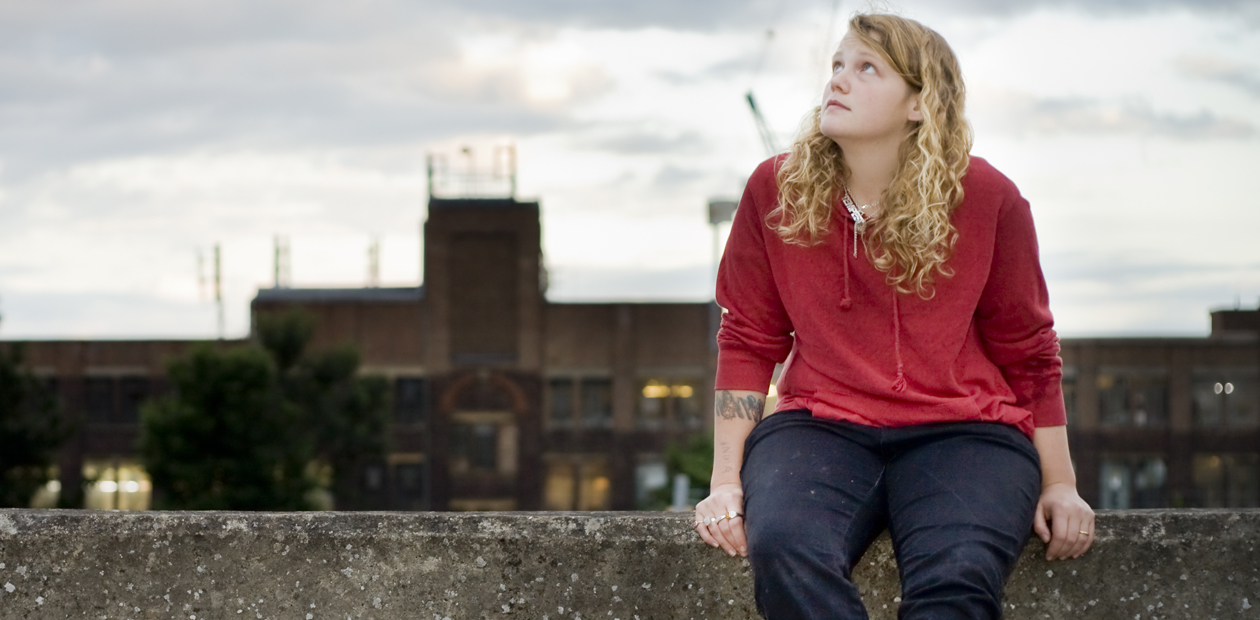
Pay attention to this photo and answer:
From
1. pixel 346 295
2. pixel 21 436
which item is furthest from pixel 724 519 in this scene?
pixel 346 295

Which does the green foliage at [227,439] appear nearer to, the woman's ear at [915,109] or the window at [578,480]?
the window at [578,480]

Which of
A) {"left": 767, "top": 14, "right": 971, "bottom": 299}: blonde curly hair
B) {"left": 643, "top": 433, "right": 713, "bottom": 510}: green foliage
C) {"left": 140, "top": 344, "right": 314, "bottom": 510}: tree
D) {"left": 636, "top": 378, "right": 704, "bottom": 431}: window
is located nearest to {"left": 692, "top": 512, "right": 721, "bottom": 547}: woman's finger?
{"left": 767, "top": 14, "right": 971, "bottom": 299}: blonde curly hair

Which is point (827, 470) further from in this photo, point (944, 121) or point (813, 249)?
point (944, 121)

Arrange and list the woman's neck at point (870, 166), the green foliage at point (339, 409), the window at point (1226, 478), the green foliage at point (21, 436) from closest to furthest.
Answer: the woman's neck at point (870, 166)
the green foliage at point (21, 436)
the green foliage at point (339, 409)
the window at point (1226, 478)

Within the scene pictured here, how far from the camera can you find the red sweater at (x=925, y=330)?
9.16ft

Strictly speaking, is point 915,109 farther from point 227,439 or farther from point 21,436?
point 21,436

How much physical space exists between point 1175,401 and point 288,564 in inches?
1987

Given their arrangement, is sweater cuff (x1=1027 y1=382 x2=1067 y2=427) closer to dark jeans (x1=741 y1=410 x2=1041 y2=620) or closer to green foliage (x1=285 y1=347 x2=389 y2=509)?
dark jeans (x1=741 y1=410 x2=1041 y2=620)

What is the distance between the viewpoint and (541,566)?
2961 millimetres

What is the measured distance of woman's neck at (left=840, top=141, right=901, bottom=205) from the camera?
9.68 ft

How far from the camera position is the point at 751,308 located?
2.98 m

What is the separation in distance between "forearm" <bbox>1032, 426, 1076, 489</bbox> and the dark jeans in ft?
0.24

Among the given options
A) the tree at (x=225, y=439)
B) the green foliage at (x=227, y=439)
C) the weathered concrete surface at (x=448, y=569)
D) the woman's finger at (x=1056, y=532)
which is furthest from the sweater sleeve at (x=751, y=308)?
the green foliage at (x=227, y=439)

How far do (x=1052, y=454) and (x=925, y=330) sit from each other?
42cm
